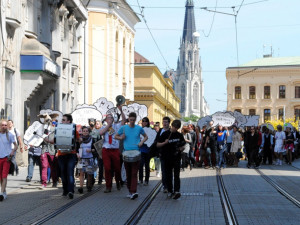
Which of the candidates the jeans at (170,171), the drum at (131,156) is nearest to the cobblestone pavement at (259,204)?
the jeans at (170,171)

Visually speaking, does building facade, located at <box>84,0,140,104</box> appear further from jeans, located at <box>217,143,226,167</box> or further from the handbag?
the handbag

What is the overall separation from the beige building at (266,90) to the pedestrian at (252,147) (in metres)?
68.4

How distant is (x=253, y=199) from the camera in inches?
584

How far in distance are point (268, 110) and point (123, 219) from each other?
88.6 meters

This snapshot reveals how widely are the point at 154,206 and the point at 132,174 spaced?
1.46 meters

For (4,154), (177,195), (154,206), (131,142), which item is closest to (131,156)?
(131,142)

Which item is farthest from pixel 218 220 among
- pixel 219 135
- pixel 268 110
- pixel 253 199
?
pixel 268 110

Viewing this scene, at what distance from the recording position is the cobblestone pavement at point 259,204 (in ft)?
37.7

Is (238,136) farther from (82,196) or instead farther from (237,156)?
(82,196)

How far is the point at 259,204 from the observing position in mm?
13844

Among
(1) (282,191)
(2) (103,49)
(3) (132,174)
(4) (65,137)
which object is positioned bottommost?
(1) (282,191)

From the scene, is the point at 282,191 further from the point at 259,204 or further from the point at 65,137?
the point at 65,137

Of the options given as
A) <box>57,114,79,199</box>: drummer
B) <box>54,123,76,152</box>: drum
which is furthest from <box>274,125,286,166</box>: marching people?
<box>54,123,76,152</box>: drum

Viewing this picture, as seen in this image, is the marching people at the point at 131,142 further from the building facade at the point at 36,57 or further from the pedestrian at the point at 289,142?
the pedestrian at the point at 289,142
